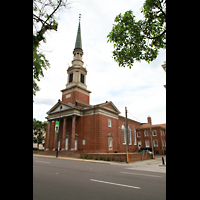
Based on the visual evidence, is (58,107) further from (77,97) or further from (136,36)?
(136,36)

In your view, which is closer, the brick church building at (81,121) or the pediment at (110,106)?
the brick church building at (81,121)

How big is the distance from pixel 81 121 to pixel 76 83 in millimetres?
10722

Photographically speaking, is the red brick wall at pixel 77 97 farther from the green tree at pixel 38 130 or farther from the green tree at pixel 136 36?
the green tree at pixel 136 36

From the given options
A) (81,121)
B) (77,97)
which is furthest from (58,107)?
(81,121)

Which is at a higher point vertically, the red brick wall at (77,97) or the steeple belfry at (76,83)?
the steeple belfry at (76,83)

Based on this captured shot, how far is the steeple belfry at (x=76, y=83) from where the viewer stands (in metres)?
38.5

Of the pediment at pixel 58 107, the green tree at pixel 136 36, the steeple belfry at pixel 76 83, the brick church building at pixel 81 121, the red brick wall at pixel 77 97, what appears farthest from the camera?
the steeple belfry at pixel 76 83

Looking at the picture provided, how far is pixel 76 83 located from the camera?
39.4 metres

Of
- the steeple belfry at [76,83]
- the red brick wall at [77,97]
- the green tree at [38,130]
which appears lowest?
the green tree at [38,130]

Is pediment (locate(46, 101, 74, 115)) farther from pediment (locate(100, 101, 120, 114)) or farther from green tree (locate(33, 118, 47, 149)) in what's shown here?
green tree (locate(33, 118, 47, 149))

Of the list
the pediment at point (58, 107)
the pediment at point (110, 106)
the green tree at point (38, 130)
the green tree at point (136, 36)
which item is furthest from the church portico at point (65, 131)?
the green tree at point (136, 36)
